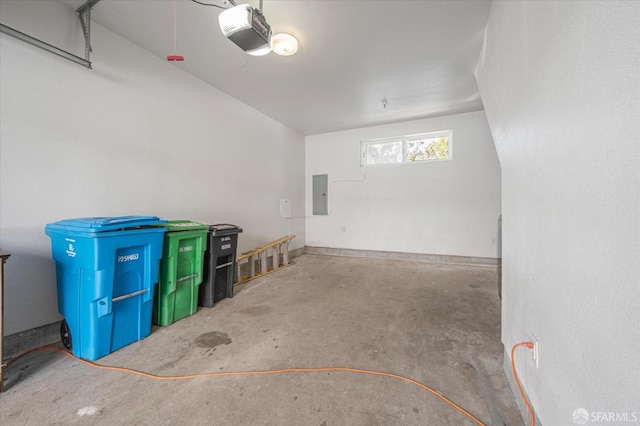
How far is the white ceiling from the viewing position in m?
2.12

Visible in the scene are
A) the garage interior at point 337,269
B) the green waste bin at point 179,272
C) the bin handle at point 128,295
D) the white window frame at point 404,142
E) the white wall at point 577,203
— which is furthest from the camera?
the white window frame at point 404,142

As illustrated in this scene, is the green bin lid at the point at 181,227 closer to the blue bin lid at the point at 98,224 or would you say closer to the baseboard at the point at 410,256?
the blue bin lid at the point at 98,224

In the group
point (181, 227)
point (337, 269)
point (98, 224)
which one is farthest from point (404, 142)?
point (98, 224)

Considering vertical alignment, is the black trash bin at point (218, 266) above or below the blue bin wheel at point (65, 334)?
above

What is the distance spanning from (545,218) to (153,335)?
2.96 m

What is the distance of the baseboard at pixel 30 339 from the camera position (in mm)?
1759

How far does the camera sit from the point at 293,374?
159cm

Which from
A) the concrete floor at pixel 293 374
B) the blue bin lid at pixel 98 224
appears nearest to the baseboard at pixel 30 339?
the concrete floor at pixel 293 374

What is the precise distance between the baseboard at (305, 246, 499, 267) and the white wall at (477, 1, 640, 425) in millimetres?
3580

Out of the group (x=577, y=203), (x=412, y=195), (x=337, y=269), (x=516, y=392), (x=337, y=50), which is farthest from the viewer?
(x=412, y=195)

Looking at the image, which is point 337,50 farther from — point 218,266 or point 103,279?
point 103,279

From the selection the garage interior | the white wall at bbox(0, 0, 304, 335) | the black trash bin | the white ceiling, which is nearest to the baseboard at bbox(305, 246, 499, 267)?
the garage interior

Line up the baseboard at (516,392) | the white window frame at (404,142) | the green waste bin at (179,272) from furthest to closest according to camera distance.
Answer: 1. the white window frame at (404,142)
2. the green waste bin at (179,272)
3. the baseboard at (516,392)

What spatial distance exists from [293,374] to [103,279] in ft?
5.01
